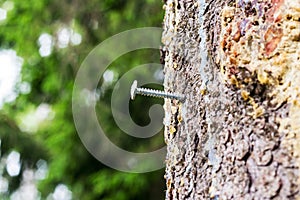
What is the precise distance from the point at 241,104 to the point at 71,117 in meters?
2.69

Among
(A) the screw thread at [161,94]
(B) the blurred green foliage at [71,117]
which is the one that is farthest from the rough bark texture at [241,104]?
(B) the blurred green foliage at [71,117]

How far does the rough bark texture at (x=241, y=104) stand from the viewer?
53 centimetres

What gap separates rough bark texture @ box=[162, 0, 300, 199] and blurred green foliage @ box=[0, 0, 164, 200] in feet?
6.94

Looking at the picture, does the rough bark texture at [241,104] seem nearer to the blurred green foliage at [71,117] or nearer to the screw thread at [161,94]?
the screw thread at [161,94]

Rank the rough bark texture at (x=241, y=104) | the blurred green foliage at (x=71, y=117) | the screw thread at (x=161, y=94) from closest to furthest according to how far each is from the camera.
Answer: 1. the rough bark texture at (x=241, y=104)
2. the screw thread at (x=161, y=94)
3. the blurred green foliage at (x=71, y=117)

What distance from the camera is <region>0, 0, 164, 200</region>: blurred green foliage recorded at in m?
2.88

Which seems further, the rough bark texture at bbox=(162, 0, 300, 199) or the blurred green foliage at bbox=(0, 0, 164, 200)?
the blurred green foliage at bbox=(0, 0, 164, 200)

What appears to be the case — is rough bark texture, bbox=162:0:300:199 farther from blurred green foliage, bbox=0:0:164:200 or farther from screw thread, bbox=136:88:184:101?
blurred green foliage, bbox=0:0:164:200

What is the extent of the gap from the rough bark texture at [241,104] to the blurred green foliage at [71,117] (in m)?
2.12

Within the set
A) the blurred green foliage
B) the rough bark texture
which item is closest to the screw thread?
the rough bark texture

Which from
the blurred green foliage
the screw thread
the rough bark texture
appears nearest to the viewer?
the rough bark texture

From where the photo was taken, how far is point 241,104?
1.95 ft

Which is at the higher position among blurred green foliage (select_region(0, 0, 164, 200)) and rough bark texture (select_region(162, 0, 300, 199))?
blurred green foliage (select_region(0, 0, 164, 200))

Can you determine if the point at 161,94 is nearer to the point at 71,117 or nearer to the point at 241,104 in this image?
the point at 241,104
